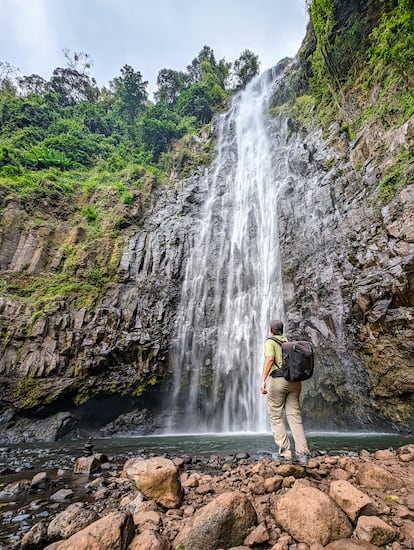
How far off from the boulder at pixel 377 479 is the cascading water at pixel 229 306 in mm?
8931

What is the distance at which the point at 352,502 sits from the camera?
2.52m

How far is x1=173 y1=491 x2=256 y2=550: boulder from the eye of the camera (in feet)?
7.68

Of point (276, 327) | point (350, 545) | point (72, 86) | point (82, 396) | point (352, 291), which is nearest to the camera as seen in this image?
point (350, 545)

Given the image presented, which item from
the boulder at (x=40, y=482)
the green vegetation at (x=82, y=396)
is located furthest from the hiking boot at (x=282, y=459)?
the green vegetation at (x=82, y=396)

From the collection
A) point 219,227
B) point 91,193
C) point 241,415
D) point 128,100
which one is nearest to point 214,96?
point 128,100

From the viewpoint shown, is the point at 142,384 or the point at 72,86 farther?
the point at 72,86

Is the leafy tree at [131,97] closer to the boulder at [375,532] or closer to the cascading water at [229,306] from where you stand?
the cascading water at [229,306]

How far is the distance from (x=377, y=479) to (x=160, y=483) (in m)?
2.29

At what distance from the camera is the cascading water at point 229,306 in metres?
12.8

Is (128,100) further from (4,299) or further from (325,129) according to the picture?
(4,299)

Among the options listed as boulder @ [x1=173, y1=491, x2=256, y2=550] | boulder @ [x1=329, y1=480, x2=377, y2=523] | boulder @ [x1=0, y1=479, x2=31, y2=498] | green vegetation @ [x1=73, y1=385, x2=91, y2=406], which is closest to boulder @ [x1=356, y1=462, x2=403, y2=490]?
boulder @ [x1=329, y1=480, x2=377, y2=523]

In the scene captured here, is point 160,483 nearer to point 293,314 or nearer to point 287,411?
point 287,411

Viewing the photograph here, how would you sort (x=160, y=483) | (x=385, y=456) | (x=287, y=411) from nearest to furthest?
(x=160, y=483), (x=287, y=411), (x=385, y=456)

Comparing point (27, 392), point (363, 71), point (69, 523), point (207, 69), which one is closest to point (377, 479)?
point (69, 523)
